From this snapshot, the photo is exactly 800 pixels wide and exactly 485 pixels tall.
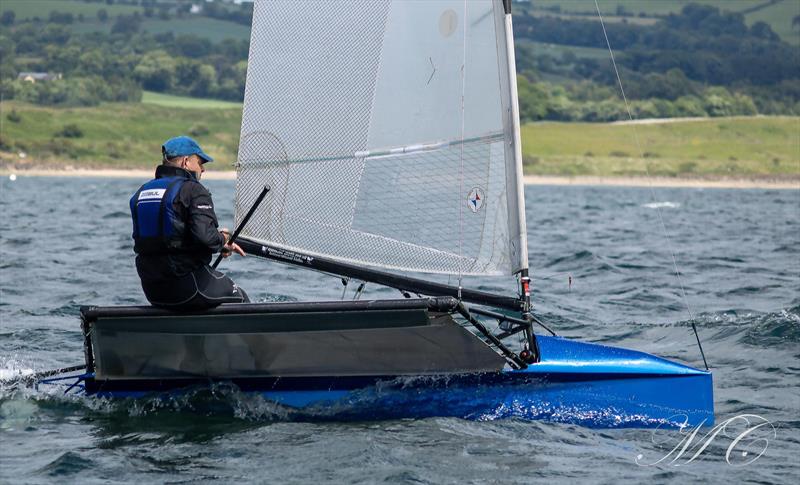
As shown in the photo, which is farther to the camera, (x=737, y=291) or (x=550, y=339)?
(x=737, y=291)

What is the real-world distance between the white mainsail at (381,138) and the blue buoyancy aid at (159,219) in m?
0.76

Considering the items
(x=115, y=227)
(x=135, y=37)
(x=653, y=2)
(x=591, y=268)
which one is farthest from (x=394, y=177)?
(x=653, y=2)

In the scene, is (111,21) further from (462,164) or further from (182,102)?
(462,164)

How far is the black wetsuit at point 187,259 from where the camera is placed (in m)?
6.80

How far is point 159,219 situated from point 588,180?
74959 mm

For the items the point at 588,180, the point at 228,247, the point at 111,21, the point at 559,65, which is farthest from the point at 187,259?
the point at 111,21

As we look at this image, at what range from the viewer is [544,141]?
9000 cm

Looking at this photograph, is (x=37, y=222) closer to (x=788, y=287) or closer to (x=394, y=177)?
(x=788, y=287)

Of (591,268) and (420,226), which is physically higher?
(420,226)

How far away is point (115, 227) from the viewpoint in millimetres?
22953

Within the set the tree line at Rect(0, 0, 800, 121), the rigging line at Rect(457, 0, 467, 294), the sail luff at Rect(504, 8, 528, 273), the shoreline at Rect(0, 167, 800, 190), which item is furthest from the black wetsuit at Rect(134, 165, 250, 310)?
the tree line at Rect(0, 0, 800, 121)

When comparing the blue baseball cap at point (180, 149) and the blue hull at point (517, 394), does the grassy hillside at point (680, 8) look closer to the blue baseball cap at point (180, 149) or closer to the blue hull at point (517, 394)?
the blue hull at point (517, 394)

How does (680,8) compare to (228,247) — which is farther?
(680,8)

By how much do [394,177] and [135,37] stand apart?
127934mm
